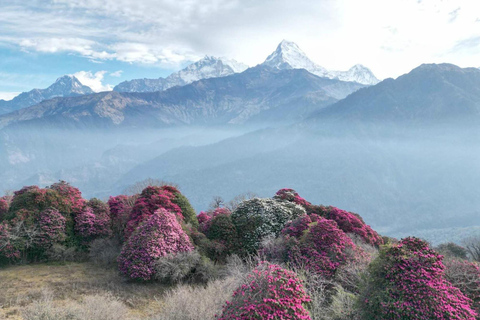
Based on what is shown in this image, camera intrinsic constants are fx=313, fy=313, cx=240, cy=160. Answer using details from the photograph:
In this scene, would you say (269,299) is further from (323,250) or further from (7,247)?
(7,247)

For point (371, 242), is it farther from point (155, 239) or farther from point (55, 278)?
point (55, 278)

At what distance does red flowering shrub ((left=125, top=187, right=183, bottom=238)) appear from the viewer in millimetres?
22734

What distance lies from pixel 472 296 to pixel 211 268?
12.3 metres

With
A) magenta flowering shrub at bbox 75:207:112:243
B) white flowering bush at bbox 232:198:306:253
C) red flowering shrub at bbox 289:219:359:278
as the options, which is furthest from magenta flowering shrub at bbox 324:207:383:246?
magenta flowering shrub at bbox 75:207:112:243

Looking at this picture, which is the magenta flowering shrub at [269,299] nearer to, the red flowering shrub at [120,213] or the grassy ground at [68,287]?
the grassy ground at [68,287]

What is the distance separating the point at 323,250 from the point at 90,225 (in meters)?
17.1

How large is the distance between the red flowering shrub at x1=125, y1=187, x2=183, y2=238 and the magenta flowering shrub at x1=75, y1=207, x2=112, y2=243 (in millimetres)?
2523

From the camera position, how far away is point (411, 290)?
11141 millimetres

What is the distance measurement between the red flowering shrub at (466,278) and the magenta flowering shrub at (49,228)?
2288 centimetres

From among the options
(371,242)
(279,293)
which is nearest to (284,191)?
(371,242)

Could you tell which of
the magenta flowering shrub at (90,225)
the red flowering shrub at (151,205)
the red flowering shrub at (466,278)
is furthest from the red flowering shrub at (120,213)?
the red flowering shrub at (466,278)

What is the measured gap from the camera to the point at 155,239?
18.4 meters

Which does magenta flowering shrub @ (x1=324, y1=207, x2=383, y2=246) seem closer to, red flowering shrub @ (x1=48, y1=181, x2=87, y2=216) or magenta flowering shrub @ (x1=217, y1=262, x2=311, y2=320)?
magenta flowering shrub @ (x1=217, y1=262, x2=311, y2=320)

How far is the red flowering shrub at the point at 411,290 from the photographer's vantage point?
423 inches
